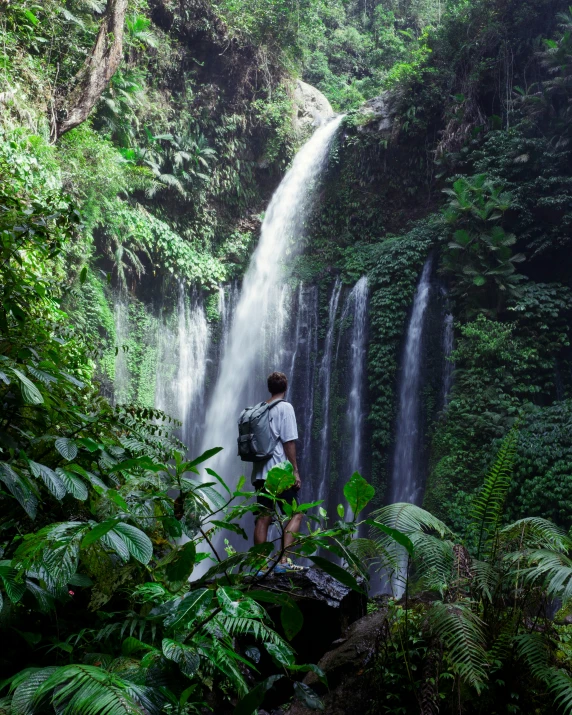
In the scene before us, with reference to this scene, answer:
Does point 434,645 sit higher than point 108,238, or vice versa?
point 108,238

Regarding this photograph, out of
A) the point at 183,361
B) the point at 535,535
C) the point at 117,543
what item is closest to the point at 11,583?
the point at 117,543

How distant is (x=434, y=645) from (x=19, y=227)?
8.69 ft

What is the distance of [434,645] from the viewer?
201 centimetres

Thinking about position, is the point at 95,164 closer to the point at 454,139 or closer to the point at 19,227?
the point at 454,139

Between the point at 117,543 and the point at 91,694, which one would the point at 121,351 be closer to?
the point at 117,543

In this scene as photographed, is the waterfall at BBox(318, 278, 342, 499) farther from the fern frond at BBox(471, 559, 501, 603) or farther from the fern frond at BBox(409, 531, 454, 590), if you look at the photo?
the fern frond at BBox(471, 559, 501, 603)

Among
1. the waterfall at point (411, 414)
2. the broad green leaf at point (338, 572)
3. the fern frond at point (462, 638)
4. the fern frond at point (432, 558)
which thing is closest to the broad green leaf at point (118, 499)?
the broad green leaf at point (338, 572)

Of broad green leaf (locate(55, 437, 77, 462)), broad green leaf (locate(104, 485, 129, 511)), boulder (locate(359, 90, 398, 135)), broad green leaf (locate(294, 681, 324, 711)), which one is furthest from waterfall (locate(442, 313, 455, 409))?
broad green leaf (locate(294, 681, 324, 711))

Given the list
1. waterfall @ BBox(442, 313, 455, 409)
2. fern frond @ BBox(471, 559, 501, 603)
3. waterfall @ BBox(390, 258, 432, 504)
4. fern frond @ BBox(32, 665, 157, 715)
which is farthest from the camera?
waterfall @ BBox(442, 313, 455, 409)

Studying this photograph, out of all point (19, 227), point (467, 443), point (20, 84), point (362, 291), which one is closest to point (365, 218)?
point (362, 291)

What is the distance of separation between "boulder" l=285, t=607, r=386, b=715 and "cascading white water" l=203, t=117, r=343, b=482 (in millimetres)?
11881

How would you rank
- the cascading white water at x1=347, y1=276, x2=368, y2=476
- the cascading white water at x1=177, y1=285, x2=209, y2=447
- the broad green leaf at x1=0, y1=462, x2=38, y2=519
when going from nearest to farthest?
the broad green leaf at x1=0, y1=462, x2=38, y2=519, the cascading white water at x1=347, y1=276, x2=368, y2=476, the cascading white water at x1=177, y1=285, x2=209, y2=447

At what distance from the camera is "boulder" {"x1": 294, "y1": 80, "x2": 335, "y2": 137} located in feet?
61.4

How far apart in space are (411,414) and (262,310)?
5843 mm
